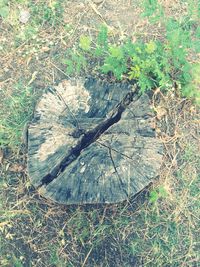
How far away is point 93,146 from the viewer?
275cm

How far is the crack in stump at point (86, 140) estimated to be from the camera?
2.78 metres

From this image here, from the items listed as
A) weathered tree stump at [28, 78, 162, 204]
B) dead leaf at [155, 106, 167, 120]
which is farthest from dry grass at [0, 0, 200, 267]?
weathered tree stump at [28, 78, 162, 204]

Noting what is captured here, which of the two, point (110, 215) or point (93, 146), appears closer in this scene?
point (93, 146)

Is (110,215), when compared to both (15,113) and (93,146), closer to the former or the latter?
(93,146)

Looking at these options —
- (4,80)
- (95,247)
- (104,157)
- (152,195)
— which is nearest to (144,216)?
(152,195)

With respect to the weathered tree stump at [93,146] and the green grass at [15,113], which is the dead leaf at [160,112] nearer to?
the weathered tree stump at [93,146]

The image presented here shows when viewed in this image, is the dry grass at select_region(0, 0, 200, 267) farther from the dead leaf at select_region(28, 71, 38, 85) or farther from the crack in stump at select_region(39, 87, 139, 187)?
the crack in stump at select_region(39, 87, 139, 187)

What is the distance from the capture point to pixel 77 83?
2896 millimetres

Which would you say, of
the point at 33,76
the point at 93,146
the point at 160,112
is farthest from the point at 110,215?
the point at 33,76

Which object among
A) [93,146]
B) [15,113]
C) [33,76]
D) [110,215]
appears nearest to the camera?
[93,146]

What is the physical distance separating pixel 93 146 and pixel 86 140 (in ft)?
0.27

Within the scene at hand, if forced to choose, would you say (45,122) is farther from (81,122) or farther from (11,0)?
(11,0)

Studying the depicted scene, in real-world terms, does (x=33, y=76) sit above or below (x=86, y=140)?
above

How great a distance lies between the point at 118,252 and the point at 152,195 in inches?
20.0
